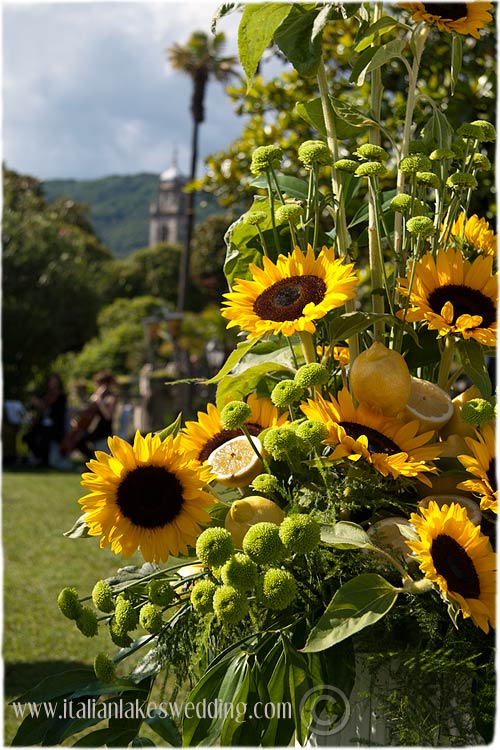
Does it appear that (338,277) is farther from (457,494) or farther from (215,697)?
(215,697)

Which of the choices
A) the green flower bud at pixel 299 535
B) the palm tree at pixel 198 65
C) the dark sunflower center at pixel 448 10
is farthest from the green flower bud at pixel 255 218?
the palm tree at pixel 198 65

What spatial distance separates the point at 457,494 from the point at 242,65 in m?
0.65

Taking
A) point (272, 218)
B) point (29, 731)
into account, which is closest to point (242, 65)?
point (272, 218)

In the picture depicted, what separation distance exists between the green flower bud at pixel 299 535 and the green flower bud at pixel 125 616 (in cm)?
25

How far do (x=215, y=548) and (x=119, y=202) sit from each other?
116 meters

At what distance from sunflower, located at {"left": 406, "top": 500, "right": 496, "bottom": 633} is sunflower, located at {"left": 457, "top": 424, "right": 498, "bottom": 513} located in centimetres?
3

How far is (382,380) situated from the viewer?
3.26ft

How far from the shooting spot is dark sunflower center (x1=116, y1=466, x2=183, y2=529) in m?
1.01

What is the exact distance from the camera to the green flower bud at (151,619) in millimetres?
974

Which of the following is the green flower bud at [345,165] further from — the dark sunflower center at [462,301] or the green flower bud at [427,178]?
the dark sunflower center at [462,301]

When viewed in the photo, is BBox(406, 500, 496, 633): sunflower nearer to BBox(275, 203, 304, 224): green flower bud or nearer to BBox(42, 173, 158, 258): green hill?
BBox(275, 203, 304, 224): green flower bud

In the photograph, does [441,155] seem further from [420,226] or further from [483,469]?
[483,469]

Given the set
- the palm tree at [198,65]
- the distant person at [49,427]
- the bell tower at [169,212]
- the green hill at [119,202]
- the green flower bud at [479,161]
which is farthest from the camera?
the green hill at [119,202]

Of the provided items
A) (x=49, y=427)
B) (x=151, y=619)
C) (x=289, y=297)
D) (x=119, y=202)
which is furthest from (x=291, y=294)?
(x=119, y=202)
